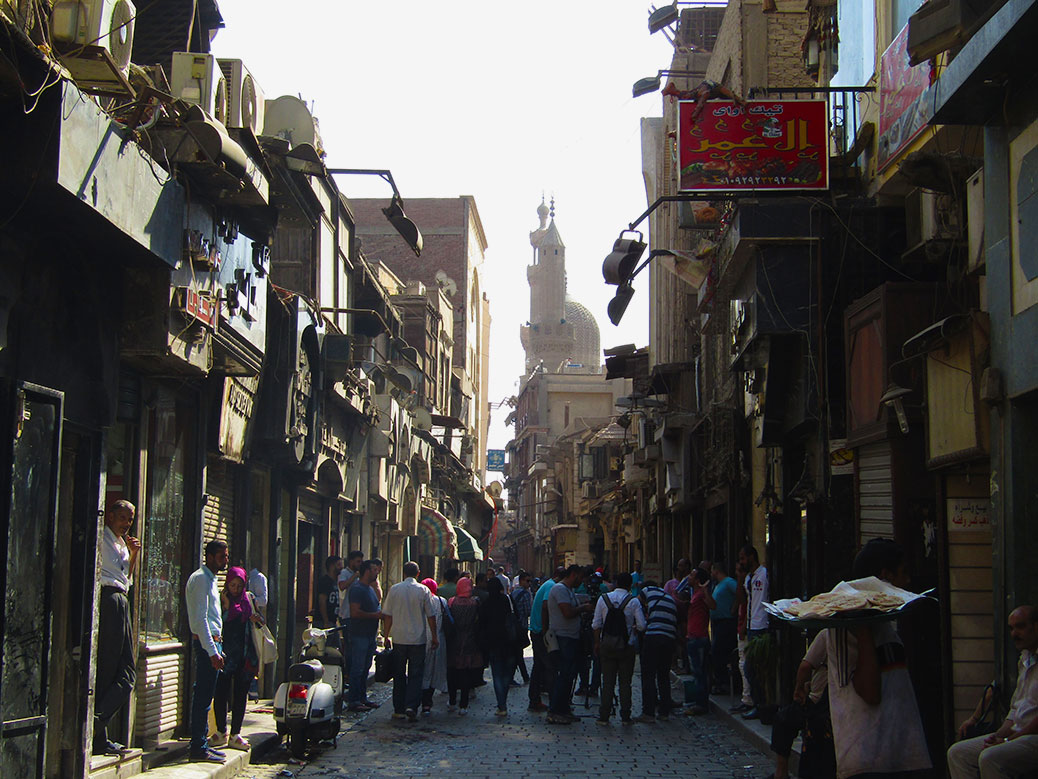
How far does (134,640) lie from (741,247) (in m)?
7.63

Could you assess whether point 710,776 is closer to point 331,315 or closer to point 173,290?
point 173,290

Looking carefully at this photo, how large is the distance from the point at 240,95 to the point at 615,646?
24.6ft

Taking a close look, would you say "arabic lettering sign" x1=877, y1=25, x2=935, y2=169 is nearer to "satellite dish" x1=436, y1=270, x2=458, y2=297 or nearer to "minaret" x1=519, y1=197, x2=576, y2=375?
"satellite dish" x1=436, y1=270, x2=458, y2=297

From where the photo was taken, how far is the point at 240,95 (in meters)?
12.1

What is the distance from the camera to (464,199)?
60.7 meters

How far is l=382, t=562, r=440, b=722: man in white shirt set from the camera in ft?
46.6

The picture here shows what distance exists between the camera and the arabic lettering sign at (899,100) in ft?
36.2

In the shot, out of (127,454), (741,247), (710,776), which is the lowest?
(710,776)

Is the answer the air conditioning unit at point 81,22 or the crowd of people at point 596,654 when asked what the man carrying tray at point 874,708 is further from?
the air conditioning unit at point 81,22

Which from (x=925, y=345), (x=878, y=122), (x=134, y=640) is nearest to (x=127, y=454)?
(x=134, y=640)

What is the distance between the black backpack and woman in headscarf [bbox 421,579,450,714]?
2031 mm

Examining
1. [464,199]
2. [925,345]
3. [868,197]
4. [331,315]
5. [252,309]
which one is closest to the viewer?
[925,345]

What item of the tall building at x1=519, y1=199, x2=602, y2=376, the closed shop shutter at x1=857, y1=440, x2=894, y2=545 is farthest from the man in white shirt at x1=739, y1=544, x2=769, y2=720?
the tall building at x1=519, y1=199, x2=602, y2=376

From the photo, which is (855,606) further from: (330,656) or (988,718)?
(330,656)
